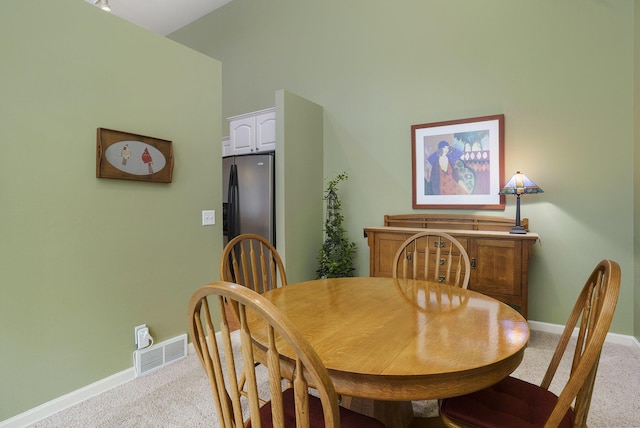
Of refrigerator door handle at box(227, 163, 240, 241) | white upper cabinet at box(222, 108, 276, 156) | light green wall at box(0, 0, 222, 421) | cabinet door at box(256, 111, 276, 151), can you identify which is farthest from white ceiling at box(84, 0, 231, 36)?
light green wall at box(0, 0, 222, 421)

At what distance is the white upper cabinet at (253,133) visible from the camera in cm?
380

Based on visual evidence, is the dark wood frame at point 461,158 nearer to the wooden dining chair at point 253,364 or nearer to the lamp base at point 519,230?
the lamp base at point 519,230

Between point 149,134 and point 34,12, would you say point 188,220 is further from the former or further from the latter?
point 34,12

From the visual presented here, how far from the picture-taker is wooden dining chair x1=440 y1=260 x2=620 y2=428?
3.03ft

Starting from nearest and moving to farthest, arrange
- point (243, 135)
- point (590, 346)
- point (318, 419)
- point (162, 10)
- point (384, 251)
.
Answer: point (590, 346), point (318, 419), point (384, 251), point (243, 135), point (162, 10)

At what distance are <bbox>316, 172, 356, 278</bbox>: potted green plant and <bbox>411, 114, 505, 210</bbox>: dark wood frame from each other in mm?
872

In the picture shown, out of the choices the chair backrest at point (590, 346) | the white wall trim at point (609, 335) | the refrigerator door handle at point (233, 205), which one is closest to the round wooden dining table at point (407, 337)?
the chair backrest at point (590, 346)

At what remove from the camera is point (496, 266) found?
2758 mm

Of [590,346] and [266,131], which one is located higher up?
[266,131]

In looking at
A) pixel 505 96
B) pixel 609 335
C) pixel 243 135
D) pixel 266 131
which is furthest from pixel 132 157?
pixel 609 335

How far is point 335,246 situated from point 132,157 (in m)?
2.30

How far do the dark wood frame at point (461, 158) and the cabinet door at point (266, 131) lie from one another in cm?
151

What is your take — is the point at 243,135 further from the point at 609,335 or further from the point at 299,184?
the point at 609,335

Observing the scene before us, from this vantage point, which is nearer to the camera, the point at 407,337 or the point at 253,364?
the point at 253,364
